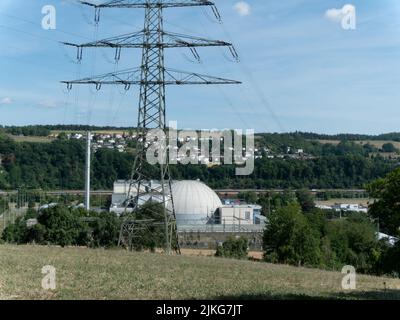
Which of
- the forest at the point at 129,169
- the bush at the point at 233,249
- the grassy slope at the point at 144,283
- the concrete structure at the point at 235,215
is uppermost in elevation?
the forest at the point at 129,169

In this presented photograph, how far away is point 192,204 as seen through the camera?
301ft

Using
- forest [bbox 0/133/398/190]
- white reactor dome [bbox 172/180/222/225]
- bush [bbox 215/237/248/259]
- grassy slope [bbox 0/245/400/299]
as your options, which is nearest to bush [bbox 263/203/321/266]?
bush [bbox 215/237/248/259]

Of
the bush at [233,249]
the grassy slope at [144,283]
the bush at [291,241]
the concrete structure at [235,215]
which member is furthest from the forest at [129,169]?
the grassy slope at [144,283]

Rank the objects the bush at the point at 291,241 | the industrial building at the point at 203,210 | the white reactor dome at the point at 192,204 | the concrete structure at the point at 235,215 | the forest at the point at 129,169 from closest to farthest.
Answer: the bush at the point at 291,241
the industrial building at the point at 203,210
the white reactor dome at the point at 192,204
the concrete structure at the point at 235,215
the forest at the point at 129,169

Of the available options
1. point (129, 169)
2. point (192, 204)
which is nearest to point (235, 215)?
point (192, 204)

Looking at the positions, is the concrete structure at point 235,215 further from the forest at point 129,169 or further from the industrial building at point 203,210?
the forest at point 129,169

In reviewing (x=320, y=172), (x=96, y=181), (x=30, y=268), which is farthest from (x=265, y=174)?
(x=30, y=268)

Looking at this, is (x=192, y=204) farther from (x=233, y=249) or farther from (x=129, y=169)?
(x=233, y=249)

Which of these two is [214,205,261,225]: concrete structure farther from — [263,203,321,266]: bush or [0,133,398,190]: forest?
[263,203,321,266]: bush

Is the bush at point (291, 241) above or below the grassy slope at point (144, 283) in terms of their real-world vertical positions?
below

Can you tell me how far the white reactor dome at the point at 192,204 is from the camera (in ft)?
298
